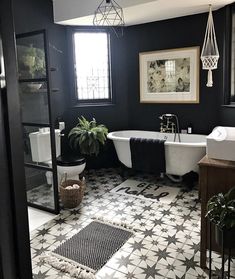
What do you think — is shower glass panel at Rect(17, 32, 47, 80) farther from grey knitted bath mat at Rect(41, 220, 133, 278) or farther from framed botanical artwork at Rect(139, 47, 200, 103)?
framed botanical artwork at Rect(139, 47, 200, 103)

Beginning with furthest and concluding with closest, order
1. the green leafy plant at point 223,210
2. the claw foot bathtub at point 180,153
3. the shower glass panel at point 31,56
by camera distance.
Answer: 1. the claw foot bathtub at point 180,153
2. the shower glass panel at point 31,56
3. the green leafy plant at point 223,210

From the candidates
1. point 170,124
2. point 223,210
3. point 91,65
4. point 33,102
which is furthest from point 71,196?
point 91,65

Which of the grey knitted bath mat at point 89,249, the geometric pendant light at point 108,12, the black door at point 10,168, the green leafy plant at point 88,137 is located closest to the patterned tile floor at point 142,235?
the grey knitted bath mat at point 89,249

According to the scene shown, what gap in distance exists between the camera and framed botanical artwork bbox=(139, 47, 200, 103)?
14.1 feet

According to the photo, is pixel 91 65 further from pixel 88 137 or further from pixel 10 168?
pixel 10 168

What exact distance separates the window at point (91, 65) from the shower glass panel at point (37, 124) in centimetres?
147

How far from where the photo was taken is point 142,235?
109 inches

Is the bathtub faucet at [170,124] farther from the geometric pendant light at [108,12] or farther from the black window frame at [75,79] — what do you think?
the geometric pendant light at [108,12]

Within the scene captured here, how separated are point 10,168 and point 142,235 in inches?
95.3

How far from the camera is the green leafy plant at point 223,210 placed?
1836mm

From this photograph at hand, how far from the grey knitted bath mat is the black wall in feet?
7.19

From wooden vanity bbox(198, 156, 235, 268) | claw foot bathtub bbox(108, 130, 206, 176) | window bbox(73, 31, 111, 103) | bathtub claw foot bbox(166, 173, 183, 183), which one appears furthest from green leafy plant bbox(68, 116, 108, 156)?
wooden vanity bbox(198, 156, 235, 268)

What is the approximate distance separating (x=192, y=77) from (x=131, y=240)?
275cm

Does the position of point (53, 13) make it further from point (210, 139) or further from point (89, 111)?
point (210, 139)
